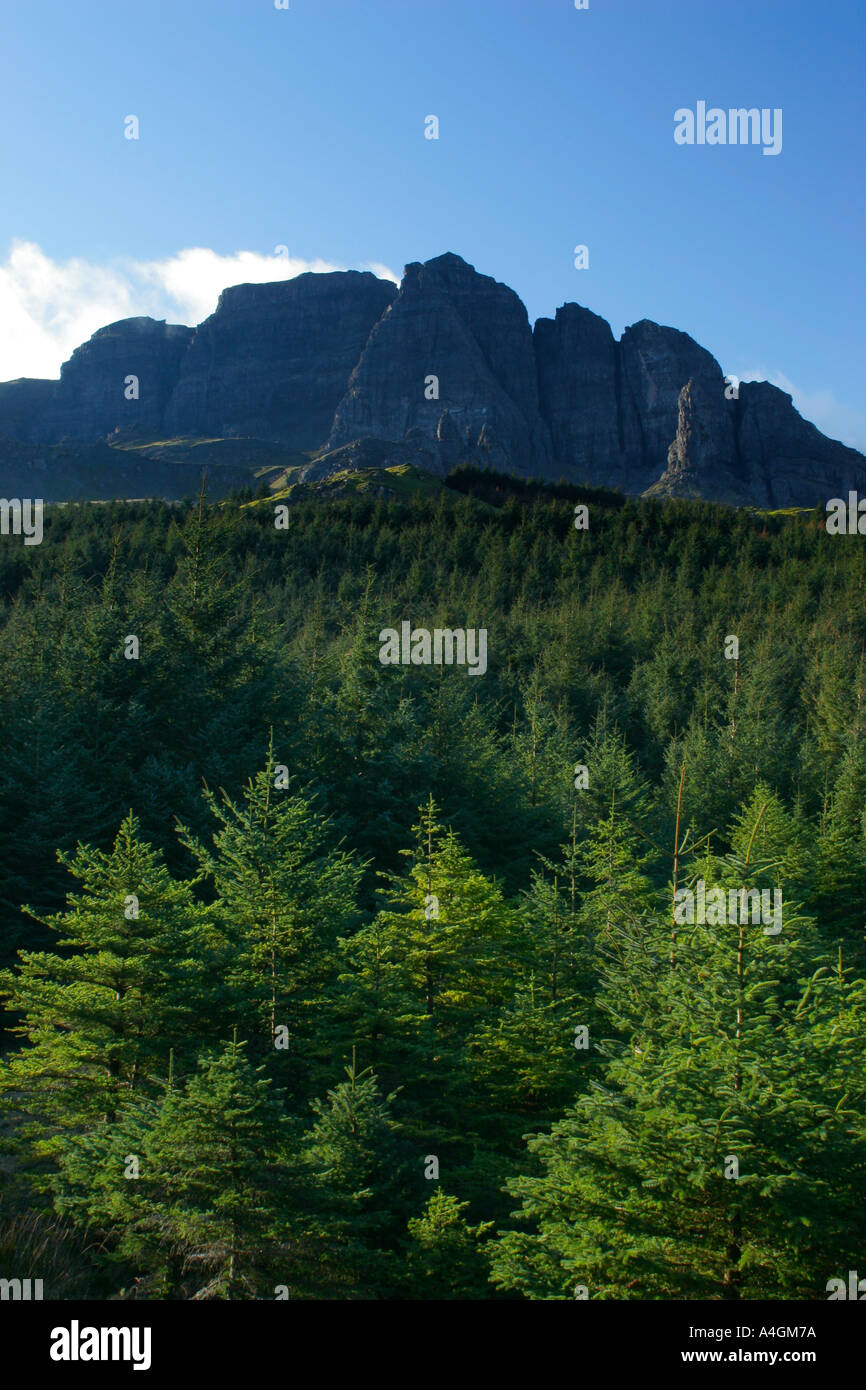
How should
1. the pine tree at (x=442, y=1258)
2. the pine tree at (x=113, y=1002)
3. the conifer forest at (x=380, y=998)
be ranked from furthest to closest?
the pine tree at (x=113, y=1002), the pine tree at (x=442, y=1258), the conifer forest at (x=380, y=998)

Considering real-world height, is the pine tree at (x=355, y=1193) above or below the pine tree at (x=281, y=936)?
below

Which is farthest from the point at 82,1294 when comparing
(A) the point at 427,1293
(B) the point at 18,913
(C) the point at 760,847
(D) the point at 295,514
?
(D) the point at 295,514

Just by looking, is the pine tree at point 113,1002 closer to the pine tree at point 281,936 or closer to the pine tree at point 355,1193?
the pine tree at point 281,936

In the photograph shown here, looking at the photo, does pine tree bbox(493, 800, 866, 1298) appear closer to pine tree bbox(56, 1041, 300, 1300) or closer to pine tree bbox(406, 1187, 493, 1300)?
pine tree bbox(406, 1187, 493, 1300)

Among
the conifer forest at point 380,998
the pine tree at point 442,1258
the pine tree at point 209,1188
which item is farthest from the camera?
the pine tree at point 442,1258

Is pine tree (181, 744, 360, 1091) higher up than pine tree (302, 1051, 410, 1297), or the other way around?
pine tree (181, 744, 360, 1091)

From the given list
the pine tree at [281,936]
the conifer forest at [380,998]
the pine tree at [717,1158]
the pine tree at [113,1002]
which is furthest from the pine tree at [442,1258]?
the pine tree at [113,1002]

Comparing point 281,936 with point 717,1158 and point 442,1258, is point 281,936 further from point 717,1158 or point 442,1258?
point 717,1158

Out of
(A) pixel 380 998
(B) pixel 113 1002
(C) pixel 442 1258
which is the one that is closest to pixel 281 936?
(A) pixel 380 998

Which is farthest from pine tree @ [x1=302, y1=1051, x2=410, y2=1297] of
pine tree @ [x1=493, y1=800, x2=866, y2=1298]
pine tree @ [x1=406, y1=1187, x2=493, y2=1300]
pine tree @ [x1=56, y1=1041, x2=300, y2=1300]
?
pine tree @ [x1=493, y1=800, x2=866, y2=1298]

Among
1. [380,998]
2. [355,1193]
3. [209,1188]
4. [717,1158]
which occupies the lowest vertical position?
[355,1193]

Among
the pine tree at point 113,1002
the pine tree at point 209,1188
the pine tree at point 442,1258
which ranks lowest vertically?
the pine tree at point 442,1258

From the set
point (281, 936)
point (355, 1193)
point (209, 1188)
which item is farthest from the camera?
point (281, 936)

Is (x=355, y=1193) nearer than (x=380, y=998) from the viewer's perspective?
Yes
